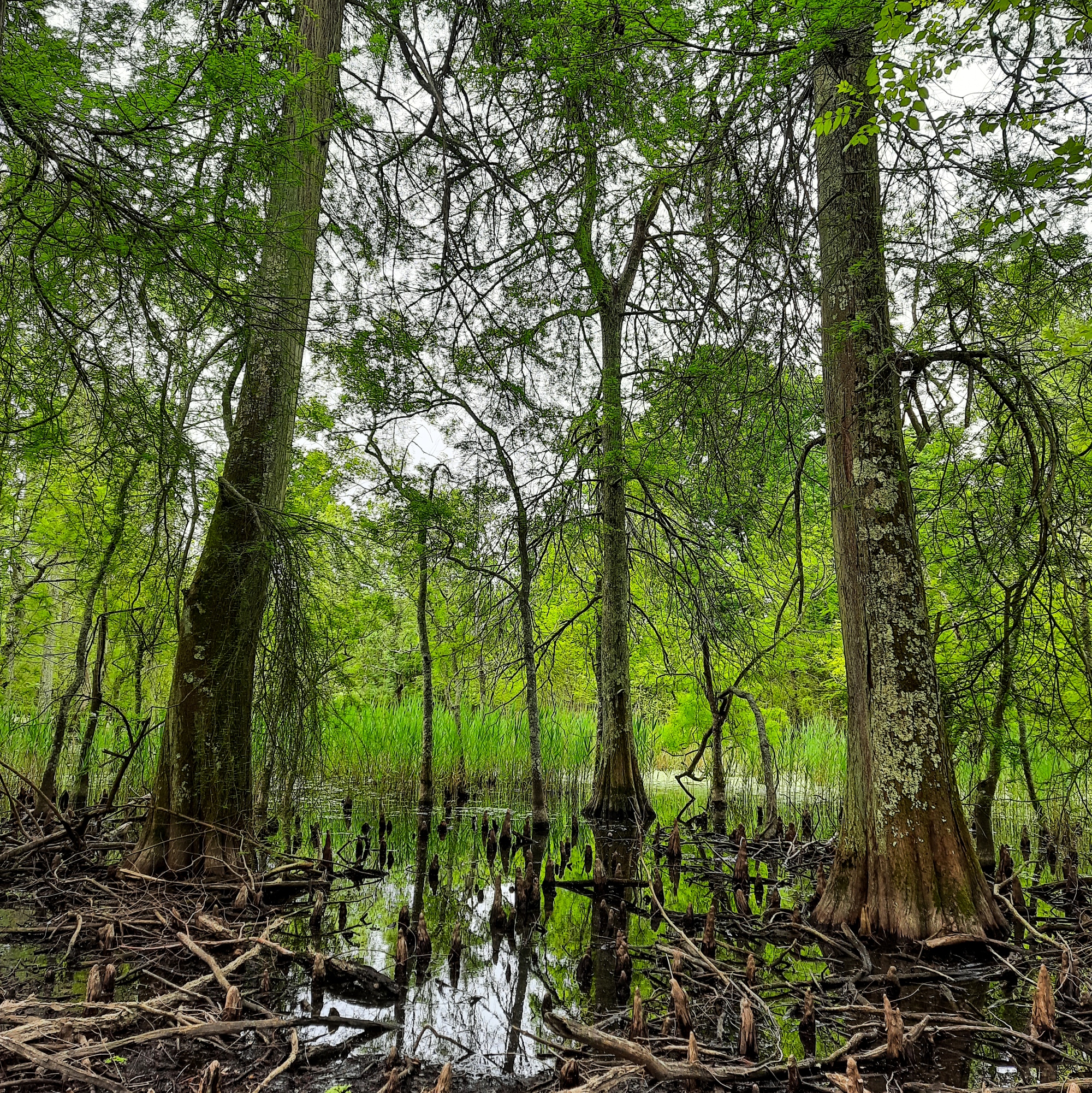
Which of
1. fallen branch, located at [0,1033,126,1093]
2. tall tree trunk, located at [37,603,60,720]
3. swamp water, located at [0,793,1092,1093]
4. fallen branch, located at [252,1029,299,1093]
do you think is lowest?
swamp water, located at [0,793,1092,1093]

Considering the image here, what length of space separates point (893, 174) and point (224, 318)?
15.3ft

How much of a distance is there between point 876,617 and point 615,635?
5445 mm

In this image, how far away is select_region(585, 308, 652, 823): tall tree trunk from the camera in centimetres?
869

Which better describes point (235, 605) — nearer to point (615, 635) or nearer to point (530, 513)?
point (530, 513)

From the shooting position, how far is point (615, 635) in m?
9.61

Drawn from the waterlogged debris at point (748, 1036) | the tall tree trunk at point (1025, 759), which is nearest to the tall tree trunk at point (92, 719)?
the waterlogged debris at point (748, 1036)

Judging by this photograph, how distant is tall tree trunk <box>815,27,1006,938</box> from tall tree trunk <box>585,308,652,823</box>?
3.43 m

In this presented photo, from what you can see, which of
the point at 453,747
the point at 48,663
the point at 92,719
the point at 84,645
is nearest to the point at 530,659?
the point at 453,747

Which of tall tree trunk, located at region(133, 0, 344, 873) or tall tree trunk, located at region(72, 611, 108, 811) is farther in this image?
tall tree trunk, located at region(72, 611, 108, 811)

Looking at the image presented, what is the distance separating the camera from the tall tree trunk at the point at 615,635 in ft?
28.5

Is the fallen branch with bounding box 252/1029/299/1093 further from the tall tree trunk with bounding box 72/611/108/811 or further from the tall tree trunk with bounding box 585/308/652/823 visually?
the tall tree trunk with bounding box 585/308/652/823

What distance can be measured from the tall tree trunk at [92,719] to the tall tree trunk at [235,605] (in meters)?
1.13

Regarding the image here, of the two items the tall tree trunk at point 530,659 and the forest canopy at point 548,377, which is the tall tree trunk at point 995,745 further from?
the tall tree trunk at point 530,659

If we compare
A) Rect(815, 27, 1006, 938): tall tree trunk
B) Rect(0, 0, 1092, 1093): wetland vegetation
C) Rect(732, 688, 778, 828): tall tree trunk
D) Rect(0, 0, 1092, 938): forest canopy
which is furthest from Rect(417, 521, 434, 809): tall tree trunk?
Rect(815, 27, 1006, 938): tall tree trunk
